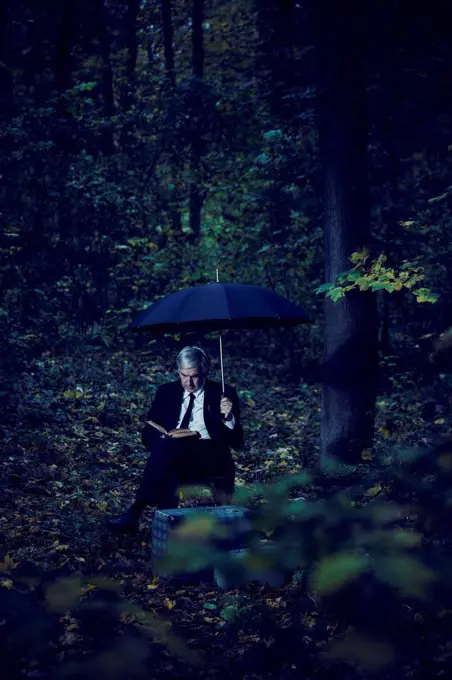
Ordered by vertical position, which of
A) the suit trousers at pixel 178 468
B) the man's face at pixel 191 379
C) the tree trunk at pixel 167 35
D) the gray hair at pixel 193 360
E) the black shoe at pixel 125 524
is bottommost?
the black shoe at pixel 125 524

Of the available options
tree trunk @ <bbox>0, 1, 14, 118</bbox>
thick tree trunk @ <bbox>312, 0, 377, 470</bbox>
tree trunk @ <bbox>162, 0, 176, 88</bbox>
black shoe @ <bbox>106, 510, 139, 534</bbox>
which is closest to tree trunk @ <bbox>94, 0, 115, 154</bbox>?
tree trunk @ <bbox>162, 0, 176, 88</bbox>

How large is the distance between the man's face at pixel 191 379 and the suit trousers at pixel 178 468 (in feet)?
1.63

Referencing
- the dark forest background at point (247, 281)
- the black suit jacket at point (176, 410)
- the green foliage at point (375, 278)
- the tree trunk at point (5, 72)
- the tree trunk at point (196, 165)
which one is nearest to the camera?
the dark forest background at point (247, 281)

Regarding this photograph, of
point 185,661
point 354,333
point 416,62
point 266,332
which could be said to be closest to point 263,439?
point 354,333

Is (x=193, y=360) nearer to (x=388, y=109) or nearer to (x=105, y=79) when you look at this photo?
(x=388, y=109)

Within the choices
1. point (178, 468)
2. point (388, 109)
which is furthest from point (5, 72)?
point (178, 468)

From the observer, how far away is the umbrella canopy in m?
6.10

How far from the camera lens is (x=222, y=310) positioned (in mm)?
6090

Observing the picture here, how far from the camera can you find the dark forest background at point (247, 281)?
1.81 m

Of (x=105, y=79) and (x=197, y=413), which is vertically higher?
(x=105, y=79)

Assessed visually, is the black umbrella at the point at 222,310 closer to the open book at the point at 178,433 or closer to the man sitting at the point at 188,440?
the man sitting at the point at 188,440

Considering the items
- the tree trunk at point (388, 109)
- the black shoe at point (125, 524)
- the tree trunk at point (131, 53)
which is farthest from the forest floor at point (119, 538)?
the tree trunk at point (131, 53)

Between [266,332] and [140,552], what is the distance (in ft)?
30.3

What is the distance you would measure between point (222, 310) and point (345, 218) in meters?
2.94
